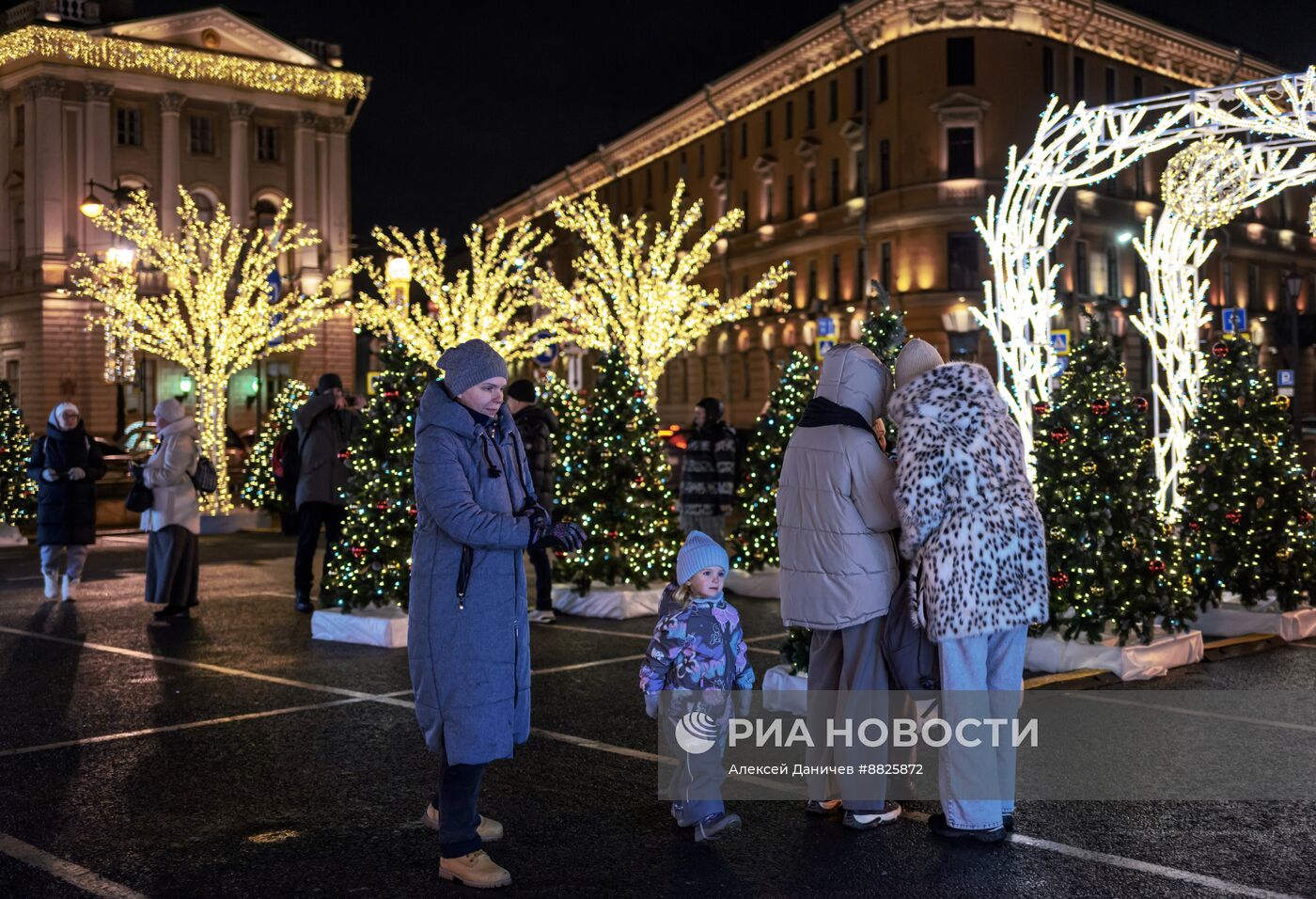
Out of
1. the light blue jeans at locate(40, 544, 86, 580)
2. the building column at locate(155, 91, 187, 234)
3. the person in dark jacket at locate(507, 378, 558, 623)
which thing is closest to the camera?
the person in dark jacket at locate(507, 378, 558, 623)

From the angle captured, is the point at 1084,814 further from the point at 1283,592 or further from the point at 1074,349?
the point at 1283,592

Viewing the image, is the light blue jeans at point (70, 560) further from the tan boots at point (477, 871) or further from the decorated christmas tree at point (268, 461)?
the tan boots at point (477, 871)

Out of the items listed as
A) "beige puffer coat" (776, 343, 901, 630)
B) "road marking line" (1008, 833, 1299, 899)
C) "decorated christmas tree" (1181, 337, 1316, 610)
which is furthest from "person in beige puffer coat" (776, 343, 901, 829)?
"decorated christmas tree" (1181, 337, 1316, 610)

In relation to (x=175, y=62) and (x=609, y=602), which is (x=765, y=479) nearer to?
(x=609, y=602)

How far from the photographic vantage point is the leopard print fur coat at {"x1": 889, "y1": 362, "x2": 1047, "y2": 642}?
5.59m

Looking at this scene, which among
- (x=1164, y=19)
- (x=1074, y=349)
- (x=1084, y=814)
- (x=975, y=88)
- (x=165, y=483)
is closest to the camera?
(x=1084, y=814)

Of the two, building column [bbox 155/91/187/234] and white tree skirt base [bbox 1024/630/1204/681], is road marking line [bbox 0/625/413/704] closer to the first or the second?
white tree skirt base [bbox 1024/630/1204/681]

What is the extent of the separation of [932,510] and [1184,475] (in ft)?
22.8

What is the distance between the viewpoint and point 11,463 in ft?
70.9

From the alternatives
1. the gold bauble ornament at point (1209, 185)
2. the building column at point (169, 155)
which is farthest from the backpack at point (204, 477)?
the building column at point (169, 155)

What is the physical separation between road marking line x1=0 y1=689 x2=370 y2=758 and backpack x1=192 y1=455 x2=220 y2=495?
14.2 feet

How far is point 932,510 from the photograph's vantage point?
5.59 m

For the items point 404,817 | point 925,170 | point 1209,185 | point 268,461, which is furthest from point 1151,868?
point 925,170

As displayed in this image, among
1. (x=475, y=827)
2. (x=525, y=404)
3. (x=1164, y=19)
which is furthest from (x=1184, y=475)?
Result: (x=1164, y=19)
